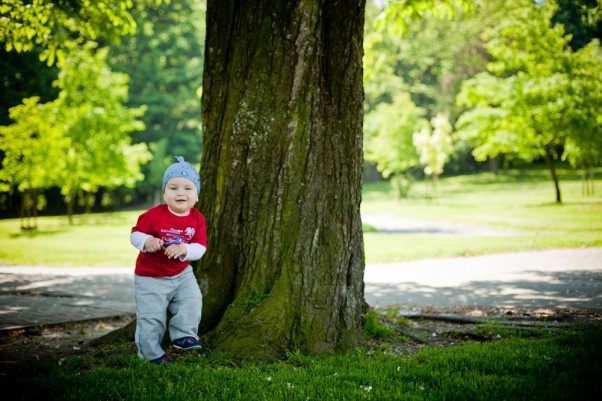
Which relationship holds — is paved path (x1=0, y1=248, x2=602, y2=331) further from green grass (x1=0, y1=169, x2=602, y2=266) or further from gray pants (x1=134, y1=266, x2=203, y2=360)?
gray pants (x1=134, y1=266, x2=203, y2=360)

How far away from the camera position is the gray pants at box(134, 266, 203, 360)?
396 cm

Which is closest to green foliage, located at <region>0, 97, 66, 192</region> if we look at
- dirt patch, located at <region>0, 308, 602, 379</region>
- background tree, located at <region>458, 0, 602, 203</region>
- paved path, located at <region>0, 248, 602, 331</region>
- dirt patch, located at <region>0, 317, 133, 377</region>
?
paved path, located at <region>0, 248, 602, 331</region>

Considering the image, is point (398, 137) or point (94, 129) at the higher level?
point (398, 137)

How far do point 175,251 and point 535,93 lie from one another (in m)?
23.4

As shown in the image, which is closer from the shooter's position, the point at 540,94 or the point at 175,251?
the point at 175,251

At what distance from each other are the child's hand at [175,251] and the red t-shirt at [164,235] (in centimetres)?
21

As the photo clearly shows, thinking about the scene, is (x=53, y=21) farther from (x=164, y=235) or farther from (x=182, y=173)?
(x=164, y=235)

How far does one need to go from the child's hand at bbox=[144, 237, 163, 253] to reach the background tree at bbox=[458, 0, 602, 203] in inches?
804

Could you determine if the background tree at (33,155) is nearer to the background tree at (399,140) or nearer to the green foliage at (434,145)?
the background tree at (399,140)

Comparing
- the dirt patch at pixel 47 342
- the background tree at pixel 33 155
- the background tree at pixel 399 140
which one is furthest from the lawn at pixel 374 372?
the background tree at pixel 399 140

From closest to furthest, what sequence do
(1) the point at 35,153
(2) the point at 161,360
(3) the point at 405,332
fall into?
(2) the point at 161,360, (3) the point at 405,332, (1) the point at 35,153

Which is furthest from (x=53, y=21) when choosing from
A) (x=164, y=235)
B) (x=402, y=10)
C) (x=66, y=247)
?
(x=66, y=247)

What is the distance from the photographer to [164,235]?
3.97 metres

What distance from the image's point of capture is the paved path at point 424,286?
6.77m
